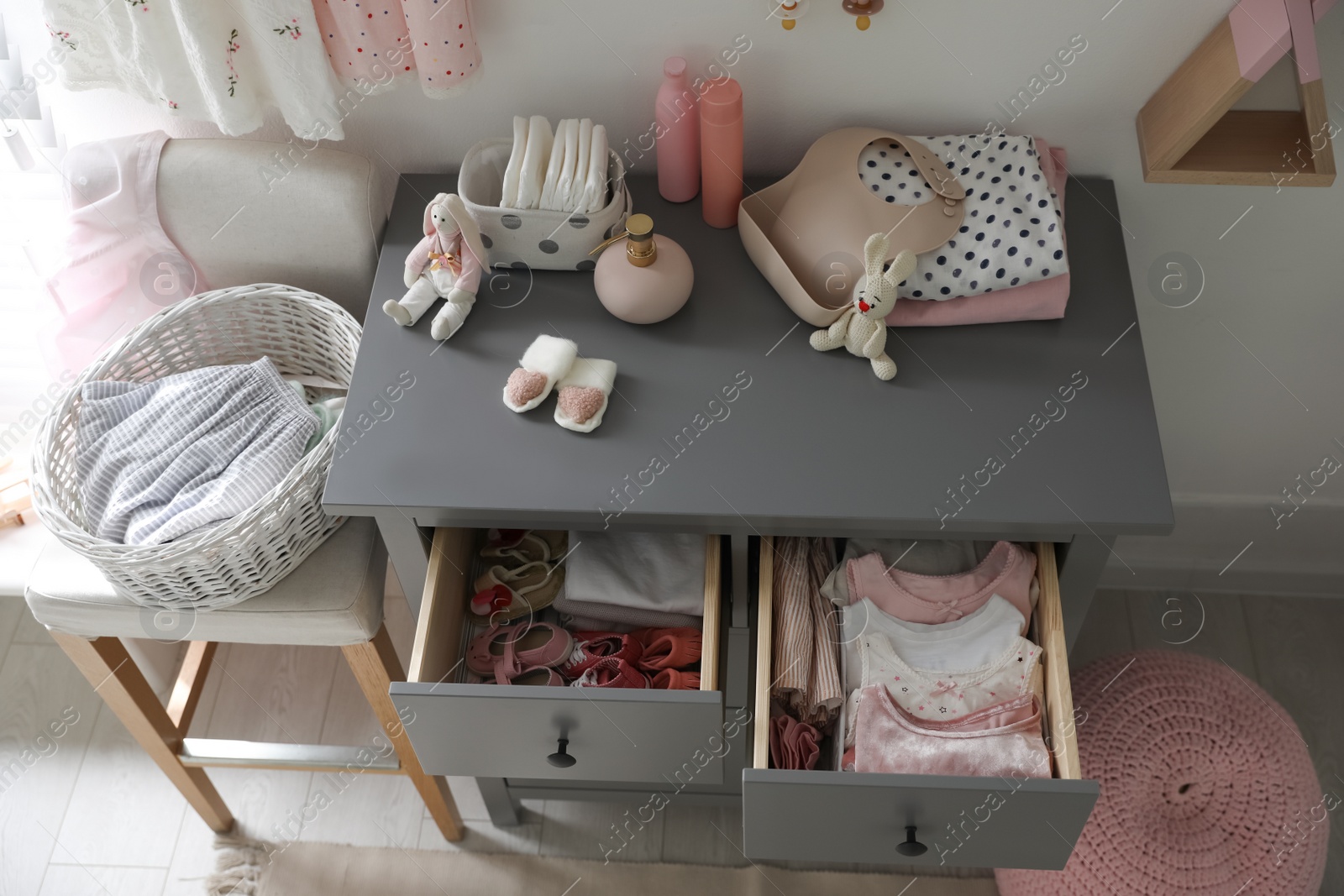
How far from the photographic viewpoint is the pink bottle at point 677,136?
1216 mm

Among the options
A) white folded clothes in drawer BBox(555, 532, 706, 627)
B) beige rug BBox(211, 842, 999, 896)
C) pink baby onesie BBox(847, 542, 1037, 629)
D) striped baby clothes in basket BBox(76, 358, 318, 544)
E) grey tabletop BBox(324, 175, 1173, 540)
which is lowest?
beige rug BBox(211, 842, 999, 896)

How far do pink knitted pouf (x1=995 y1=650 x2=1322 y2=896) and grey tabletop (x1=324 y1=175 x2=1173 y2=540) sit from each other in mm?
526

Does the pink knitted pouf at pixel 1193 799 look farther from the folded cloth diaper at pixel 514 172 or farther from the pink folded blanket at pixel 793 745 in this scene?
the folded cloth diaper at pixel 514 172

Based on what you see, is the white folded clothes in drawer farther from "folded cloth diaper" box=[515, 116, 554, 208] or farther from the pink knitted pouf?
the pink knitted pouf

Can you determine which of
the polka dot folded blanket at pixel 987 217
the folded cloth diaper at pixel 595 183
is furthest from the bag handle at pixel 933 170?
the folded cloth diaper at pixel 595 183

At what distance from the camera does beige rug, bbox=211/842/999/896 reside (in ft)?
5.27

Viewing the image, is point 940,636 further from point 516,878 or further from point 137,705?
point 137,705

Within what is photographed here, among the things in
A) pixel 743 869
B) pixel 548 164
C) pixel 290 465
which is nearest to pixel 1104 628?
pixel 743 869

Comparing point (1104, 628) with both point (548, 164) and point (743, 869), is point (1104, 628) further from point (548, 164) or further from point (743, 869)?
point (548, 164)

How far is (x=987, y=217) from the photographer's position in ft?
3.94

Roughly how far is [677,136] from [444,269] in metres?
0.32

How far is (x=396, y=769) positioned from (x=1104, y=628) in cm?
123

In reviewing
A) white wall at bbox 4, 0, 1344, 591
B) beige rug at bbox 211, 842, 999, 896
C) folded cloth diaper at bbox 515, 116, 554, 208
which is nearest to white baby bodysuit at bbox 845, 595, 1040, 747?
white wall at bbox 4, 0, 1344, 591

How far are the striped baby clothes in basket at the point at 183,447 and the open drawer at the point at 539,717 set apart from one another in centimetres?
25
